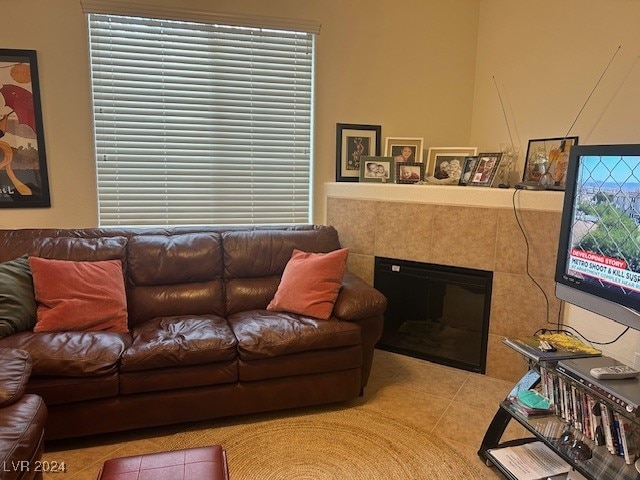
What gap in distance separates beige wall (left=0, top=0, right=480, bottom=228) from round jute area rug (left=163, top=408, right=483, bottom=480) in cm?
170

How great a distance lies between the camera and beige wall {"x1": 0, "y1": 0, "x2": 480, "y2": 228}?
3.04 meters

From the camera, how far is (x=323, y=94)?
11.8 feet

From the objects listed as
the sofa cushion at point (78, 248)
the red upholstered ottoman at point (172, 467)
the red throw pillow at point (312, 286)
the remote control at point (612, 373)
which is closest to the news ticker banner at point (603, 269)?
the remote control at point (612, 373)

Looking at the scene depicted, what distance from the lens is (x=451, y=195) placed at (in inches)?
125

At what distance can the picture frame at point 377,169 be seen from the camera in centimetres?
361

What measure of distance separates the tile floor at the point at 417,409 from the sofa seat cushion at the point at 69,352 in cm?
41

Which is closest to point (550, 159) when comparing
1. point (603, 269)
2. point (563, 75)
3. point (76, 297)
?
point (563, 75)

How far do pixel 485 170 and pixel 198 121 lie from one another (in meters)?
2.09

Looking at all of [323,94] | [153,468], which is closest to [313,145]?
[323,94]

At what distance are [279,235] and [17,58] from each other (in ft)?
6.60

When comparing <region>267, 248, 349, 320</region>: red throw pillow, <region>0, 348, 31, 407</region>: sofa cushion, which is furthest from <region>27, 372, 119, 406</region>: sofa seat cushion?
<region>267, 248, 349, 320</region>: red throw pillow

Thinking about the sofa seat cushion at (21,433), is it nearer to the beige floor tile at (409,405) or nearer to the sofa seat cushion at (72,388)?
the sofa seat cushion at (72,388)

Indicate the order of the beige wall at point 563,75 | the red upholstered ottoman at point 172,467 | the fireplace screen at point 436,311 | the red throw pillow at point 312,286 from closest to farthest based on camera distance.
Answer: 1. the red upholstered ottoman at point 172,467
2. the beige wall at point 563,75
3. the red throw pillow at point 312,286
4. the fireplace screen at point 436,311

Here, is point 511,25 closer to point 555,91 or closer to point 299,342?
point 555,91
